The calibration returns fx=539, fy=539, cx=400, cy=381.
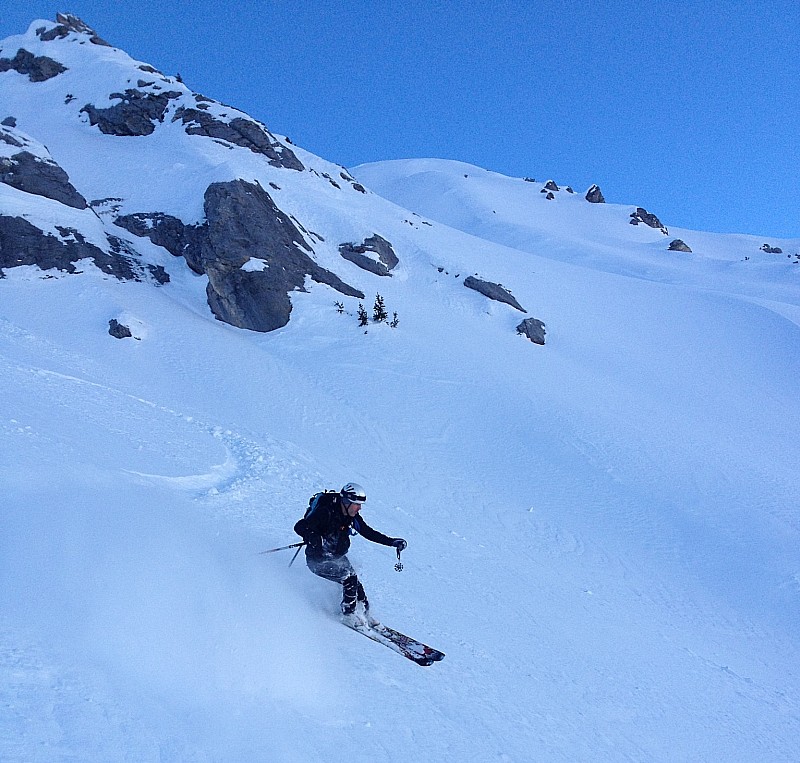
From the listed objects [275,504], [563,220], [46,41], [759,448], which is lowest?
[275,504]

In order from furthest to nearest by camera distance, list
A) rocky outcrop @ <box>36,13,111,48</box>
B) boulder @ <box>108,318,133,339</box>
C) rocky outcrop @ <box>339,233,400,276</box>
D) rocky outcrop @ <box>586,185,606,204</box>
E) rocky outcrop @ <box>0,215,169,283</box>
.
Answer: rocky outcrop @ <box>586,185,606,204</box>, rocky outcrop @ <box>36,13,111,48</box>, rocky outcrop @ <box>339,233,400,276</box>, rocky outcrop @ <box>0,215,169,283</box>, boulder @ <box>108,318,133,339</box>

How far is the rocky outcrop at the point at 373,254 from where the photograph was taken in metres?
22.5

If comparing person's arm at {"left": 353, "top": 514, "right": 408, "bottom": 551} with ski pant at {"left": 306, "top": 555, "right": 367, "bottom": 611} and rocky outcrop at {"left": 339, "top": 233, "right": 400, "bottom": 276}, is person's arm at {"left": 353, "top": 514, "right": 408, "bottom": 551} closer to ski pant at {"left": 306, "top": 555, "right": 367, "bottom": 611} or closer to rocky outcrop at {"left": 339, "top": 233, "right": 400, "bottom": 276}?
ski pant at {"left": 306, "top": 555, "right": 367, "bottom": 611}

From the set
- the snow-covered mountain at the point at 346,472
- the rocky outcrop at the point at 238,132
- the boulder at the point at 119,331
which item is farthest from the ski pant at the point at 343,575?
the rocky outcrop at the point at 238,132

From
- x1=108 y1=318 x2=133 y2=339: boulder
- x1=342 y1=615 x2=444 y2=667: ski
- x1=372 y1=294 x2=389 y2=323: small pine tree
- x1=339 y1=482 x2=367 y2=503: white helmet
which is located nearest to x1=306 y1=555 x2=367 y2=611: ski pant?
x1=342 y1=615 x2=444 y2=667: ski

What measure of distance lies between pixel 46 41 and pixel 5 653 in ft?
149

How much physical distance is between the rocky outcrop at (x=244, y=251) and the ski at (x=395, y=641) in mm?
13462

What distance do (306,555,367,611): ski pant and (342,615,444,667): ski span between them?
0.53 feet

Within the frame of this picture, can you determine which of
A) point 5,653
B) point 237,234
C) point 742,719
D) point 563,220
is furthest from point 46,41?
point 742,719

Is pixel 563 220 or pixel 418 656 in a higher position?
pixel 563 220

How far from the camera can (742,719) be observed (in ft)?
19.2

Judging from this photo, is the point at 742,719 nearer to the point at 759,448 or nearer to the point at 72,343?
the point at 759,448

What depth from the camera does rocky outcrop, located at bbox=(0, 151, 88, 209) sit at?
18172 millimetres

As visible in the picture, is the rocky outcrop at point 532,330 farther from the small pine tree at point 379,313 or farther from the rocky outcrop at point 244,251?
the rocky outcrop at point 244,251
